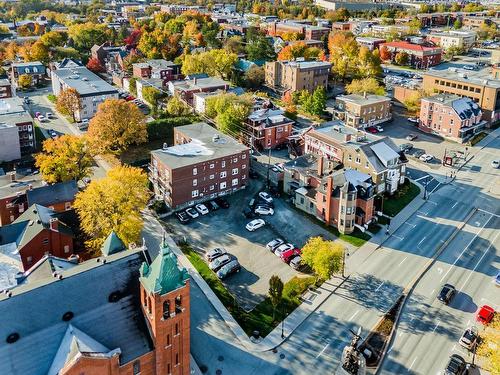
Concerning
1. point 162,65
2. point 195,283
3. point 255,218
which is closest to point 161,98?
point 162,65

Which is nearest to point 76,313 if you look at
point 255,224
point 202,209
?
point 255,224

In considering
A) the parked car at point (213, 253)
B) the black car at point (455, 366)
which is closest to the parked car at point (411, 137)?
the parked car at point (213, 253)

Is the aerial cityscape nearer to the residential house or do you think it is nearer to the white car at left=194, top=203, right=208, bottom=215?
the white car at left=194, top=203, right=208, bottom=215

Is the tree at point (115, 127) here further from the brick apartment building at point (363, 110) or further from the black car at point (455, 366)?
the black car at point (455, 366)

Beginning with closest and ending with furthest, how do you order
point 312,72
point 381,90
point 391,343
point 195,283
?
point 391,343, point 195,283, point 381,90, point 312,72

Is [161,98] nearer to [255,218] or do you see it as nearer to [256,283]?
[255,218]

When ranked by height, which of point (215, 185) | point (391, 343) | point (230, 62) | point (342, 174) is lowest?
point (391, 343)
